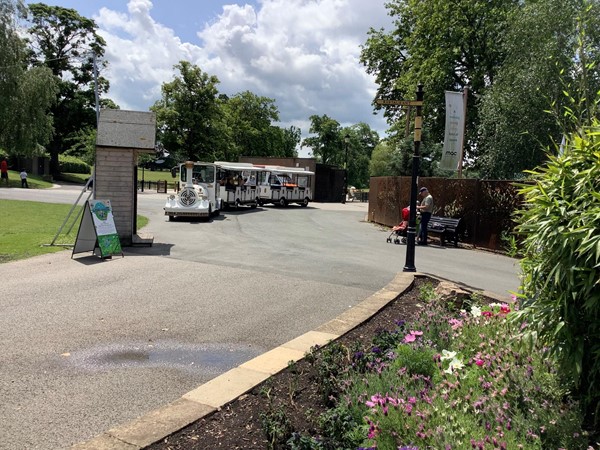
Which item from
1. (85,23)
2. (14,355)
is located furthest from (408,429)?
(85,23)

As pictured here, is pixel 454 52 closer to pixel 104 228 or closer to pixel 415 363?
pixel 104 228

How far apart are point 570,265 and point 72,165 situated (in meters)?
67.2

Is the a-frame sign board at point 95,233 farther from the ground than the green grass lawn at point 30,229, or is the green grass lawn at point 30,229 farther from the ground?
the a-frame sign board at point 95,233

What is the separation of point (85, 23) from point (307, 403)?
6389cm

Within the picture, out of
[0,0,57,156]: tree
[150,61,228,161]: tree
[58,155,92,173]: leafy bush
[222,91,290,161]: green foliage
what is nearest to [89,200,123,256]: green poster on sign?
[0,0,57,156]: tree

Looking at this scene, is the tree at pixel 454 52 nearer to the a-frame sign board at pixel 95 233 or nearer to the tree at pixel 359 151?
the a-frame sign board at pixel 95 233

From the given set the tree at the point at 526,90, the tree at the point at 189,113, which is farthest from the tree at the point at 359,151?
the tree at the point at 526,90

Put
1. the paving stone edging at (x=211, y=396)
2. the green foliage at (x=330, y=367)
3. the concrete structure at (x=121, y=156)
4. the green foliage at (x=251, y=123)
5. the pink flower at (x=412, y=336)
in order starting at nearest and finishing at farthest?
the paving stone edging at (x=211, y=396)
the green foliage at (x=330, y=367)
the pink flower at (x=412, y=336)
the concrete structure at (x=121, y=156)
the green foliage at (x=251, y=123)

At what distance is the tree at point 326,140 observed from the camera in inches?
3607

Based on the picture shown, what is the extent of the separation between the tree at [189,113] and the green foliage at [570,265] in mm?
51613

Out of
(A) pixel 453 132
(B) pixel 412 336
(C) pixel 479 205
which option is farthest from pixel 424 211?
(B) pixel 412 336

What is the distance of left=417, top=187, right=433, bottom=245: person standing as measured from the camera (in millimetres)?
16547

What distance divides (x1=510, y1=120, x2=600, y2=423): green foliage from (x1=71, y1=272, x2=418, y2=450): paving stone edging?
217cm

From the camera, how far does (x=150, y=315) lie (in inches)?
267
